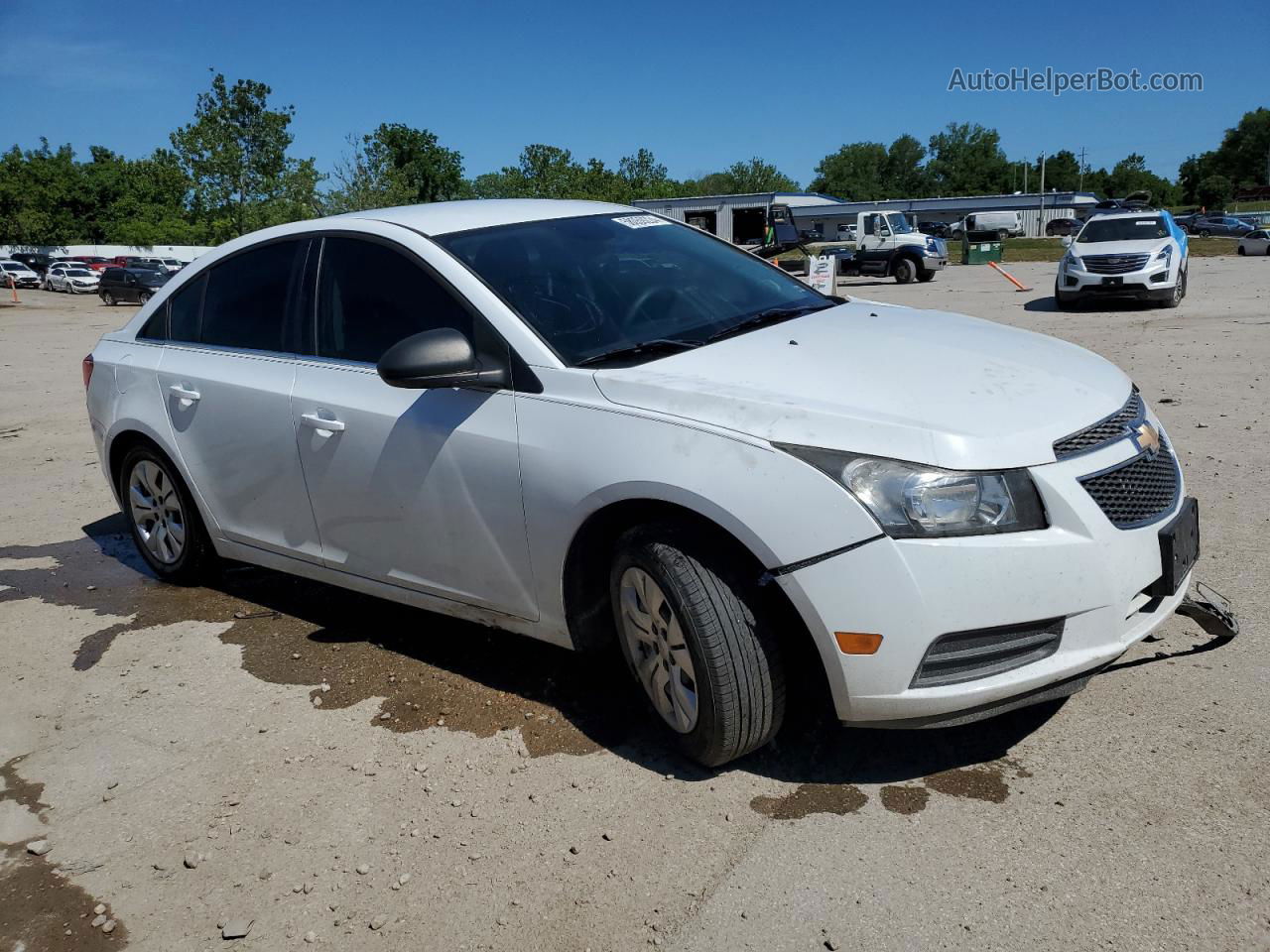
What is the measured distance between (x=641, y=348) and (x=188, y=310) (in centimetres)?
258

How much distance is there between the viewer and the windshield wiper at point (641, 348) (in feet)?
10.8

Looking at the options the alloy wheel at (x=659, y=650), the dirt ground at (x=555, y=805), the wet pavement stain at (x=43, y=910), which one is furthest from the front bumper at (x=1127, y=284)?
the wet pavement stain at (x=43, y=910)

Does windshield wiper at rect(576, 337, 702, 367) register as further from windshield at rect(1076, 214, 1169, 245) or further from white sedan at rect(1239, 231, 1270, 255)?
white sedan at rect(1239, 231, 1270, 255)

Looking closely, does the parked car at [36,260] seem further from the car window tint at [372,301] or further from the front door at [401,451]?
the front door at [401,451]

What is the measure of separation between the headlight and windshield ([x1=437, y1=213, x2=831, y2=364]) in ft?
→ 3.26

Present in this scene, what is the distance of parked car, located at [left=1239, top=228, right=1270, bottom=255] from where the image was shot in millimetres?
34312

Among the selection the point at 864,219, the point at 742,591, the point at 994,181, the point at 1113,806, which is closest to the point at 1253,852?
the point at 1113,806

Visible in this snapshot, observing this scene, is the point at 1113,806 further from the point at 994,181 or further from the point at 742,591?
the point at 994,181

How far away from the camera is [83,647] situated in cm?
451

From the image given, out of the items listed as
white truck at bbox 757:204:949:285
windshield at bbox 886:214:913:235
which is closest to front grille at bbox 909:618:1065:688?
white truck at bbox 757:204:949:285

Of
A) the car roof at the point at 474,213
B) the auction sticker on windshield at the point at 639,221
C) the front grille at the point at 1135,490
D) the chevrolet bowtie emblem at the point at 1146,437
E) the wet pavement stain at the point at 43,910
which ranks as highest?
the car roof at the point at 474,213

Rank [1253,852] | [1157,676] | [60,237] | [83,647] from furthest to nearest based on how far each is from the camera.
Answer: [60,237] < [83,647] < [1157,676] < [1253,852]

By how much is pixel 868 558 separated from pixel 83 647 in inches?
142

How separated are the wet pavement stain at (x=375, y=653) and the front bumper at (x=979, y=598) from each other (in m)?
1.01
